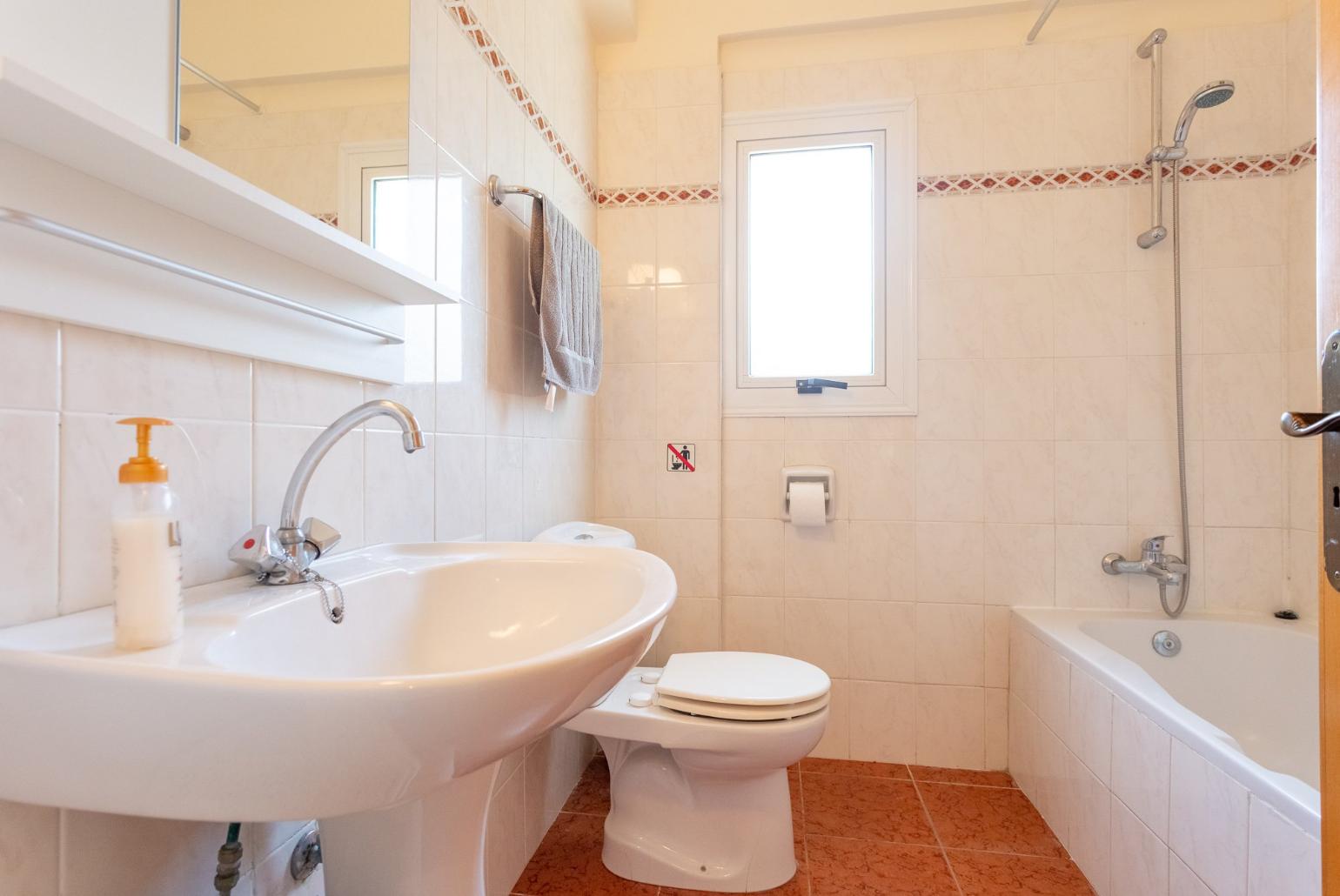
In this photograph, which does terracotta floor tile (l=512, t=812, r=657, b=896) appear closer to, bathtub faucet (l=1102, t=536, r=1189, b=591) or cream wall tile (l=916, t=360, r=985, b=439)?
cream wall tile (l=916, t=360, r=985, b=439)

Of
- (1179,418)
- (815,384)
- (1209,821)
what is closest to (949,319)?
(815,384)

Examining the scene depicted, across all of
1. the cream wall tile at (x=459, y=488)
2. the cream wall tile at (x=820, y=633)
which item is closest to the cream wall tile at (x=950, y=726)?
the cream wall tile at (x=820, y=633)

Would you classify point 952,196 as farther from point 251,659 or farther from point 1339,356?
point 251,659

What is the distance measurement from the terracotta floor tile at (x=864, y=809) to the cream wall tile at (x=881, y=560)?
1.75 ft

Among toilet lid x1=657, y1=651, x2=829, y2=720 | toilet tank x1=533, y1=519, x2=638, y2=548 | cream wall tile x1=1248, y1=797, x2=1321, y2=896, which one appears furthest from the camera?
toilet tank x1=533, y1=519, x2=638, y2=548

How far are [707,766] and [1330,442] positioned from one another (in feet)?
3.76

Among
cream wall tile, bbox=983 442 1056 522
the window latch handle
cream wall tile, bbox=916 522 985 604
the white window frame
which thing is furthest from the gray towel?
cream wall tile, bbox=983 442 1056 522

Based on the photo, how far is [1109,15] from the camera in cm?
188

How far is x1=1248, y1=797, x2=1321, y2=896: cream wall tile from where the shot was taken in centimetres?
86

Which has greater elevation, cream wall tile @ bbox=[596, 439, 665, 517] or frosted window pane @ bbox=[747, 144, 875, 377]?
frosted window pane @ bbox=[747, 144, 875, 377]

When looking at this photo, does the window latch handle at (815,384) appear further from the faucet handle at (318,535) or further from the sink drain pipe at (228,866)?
the sink drain pipe at (228,866)

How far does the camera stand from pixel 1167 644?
1.74m

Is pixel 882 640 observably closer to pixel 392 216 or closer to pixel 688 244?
pixel 688 244

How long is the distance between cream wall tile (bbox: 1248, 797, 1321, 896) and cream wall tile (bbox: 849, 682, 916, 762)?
101 centimetres
